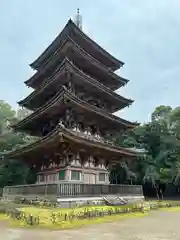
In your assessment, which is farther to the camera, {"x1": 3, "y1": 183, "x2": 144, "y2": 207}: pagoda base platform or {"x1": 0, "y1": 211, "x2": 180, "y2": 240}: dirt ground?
{"x1": 3, "y1": 183, "x2": 144, "y2": 207}: pagoda base platform

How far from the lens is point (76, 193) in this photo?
15008 mm

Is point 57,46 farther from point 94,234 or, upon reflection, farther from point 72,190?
point 94,234

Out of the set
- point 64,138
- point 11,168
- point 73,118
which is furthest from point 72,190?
point 11,168

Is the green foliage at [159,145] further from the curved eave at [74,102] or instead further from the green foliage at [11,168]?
the green foliage at [11,168]

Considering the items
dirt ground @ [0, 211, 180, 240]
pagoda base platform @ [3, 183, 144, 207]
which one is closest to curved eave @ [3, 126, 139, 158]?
pagoda base platform @ [3, 183, 144, 207]

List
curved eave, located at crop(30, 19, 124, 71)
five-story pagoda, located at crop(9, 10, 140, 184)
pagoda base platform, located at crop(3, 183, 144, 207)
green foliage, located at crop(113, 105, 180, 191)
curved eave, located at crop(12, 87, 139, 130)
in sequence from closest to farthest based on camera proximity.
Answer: pagoda base platform, located at crop(3, 183, 144, 207)
curved eave, located at crop(12, 87, 139, 130)
five-story pagoda, located at crop(9, 10, 140, 184)
curved eave, located at crop(30, 19, 124, 71)
green foliage, located at crop(113, 105, 180, 191)

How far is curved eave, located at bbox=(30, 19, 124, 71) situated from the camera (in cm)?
2198

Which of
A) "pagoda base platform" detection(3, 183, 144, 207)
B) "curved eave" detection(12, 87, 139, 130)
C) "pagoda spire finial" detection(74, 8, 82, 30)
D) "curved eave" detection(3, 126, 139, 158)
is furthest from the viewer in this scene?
"pagoda spire finial" detection(74, 8, 82, 30)

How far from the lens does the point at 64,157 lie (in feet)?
58.6

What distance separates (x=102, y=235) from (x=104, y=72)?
17.9m

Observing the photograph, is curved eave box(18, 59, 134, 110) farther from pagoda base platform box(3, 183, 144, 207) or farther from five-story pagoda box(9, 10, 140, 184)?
pagoda base platform box(3, 183, 144, 207)

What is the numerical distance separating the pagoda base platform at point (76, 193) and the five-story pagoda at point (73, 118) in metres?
2.10

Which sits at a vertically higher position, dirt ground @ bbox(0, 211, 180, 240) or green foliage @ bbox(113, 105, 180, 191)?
green foliage @ bbox(113, 105, 180, 191)

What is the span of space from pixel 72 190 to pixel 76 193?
37cm
